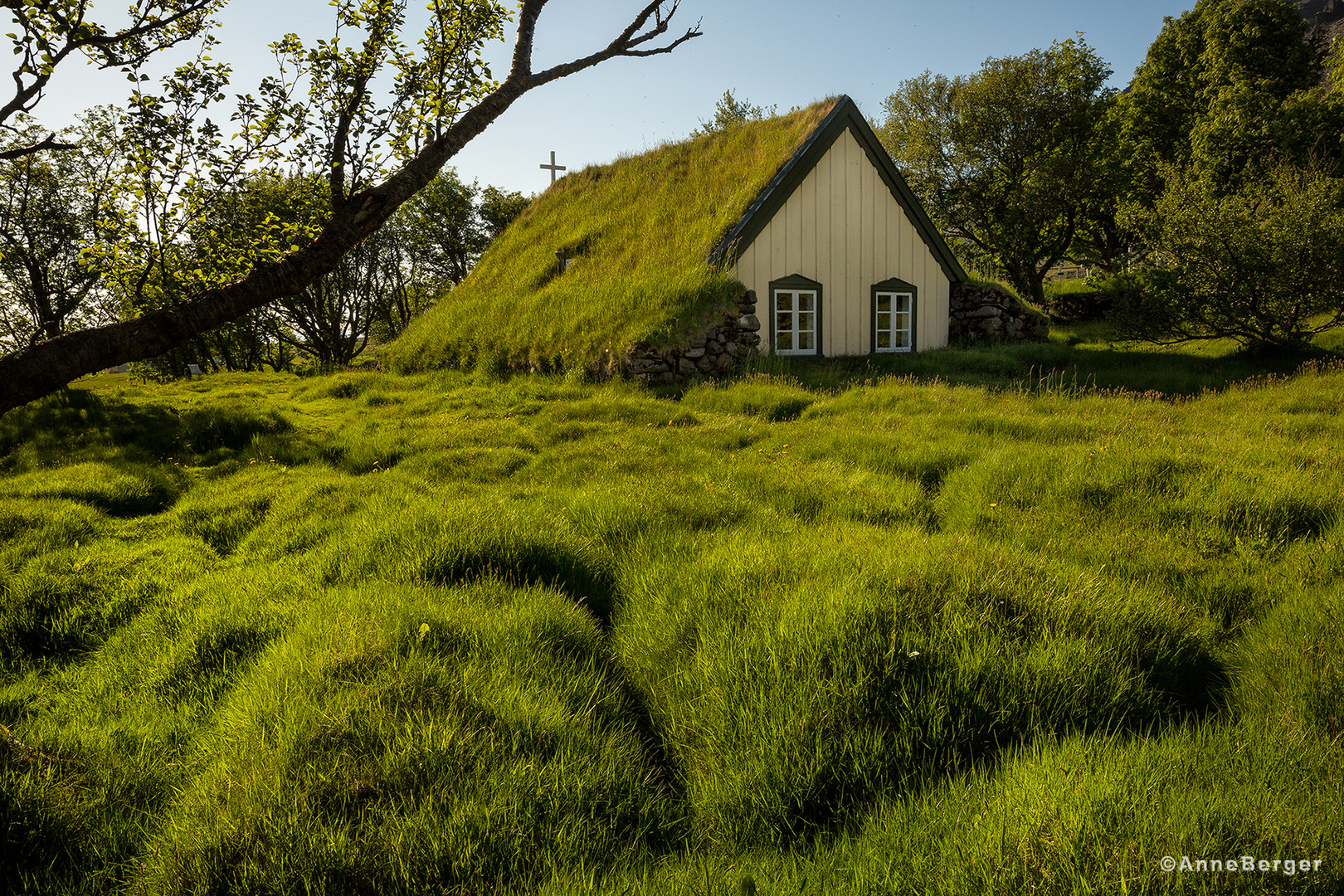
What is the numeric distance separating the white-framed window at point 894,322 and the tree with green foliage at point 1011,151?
12.7 metres

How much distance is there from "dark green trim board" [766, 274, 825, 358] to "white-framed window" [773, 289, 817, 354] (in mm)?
84

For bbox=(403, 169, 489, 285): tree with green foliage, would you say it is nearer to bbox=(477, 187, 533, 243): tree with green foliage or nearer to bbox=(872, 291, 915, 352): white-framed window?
bbox=(477, 187, 533, 243): tree with green foliage

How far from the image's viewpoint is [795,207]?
1573 centimetres

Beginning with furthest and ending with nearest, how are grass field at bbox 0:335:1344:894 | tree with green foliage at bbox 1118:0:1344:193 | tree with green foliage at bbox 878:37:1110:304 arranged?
tree with green foliage at bbox 878:37:1110:304
tree with green foliage at bbox 1118:0:1344:193
grass field at bbox 0:335:1344:894

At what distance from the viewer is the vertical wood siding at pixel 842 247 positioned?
15.4 meters

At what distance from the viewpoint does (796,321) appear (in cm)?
1598

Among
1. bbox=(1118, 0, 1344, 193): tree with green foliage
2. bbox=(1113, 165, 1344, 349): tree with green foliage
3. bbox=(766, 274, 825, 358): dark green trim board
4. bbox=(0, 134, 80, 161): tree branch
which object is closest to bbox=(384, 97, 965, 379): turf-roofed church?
bbox=(766, 274, 825, 358): dark green trim board

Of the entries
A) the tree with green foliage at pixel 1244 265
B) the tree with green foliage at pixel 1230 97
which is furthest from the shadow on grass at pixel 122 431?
the tree with green foliage at pixel 1230 97

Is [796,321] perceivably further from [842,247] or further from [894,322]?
[894,322]

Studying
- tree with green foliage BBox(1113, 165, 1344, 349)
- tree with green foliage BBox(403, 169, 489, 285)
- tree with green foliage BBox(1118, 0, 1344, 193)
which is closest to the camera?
tree with green foliage BBox(1113, 165, 1344, 349)

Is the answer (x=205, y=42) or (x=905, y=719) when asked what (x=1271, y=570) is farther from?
(x=205, y=42)

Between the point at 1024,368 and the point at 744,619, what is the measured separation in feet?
48.6

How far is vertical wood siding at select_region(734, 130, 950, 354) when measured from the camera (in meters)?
15.4

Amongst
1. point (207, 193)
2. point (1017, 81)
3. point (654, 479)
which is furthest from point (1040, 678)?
point (1017, 81)
